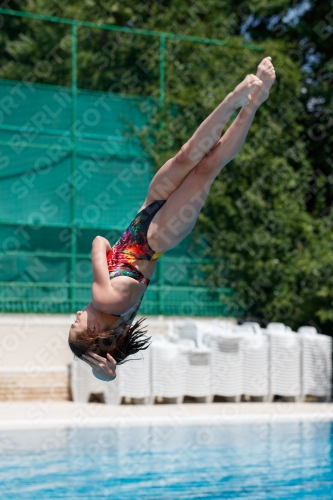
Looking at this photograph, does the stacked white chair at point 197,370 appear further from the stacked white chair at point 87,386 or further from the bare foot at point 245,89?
the bare foot at point 245,89

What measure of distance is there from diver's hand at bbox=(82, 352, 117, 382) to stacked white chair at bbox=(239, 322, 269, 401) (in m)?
6.10

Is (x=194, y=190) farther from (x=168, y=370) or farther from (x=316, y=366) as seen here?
(x=316, y=366)

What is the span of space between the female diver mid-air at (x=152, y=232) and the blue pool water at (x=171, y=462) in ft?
7.85

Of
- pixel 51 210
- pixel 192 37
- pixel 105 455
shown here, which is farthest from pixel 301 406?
pixel 192 37

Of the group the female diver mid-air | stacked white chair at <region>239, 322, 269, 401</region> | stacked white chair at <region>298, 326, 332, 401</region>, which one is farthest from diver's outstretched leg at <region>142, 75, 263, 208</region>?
stacked white chair at <region>298, 326, 332, 401</region>

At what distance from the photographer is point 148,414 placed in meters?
9.59

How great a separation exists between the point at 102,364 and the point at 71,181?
8.06 metres

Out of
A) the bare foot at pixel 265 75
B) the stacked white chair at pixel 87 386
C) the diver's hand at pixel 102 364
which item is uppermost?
the bare foot at pixel 265 75

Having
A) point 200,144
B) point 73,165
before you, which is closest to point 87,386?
point 73,165

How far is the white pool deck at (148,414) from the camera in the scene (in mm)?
9031

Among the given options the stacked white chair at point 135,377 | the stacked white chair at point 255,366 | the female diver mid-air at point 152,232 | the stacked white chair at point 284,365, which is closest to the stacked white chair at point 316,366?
the stacked white chair at point 284,365

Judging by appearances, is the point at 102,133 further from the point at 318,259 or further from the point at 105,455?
the point at 105,455

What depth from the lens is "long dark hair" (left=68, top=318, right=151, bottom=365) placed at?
4723 mm

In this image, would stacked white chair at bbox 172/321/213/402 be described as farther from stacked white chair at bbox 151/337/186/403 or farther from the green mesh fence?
the green mesh fence
